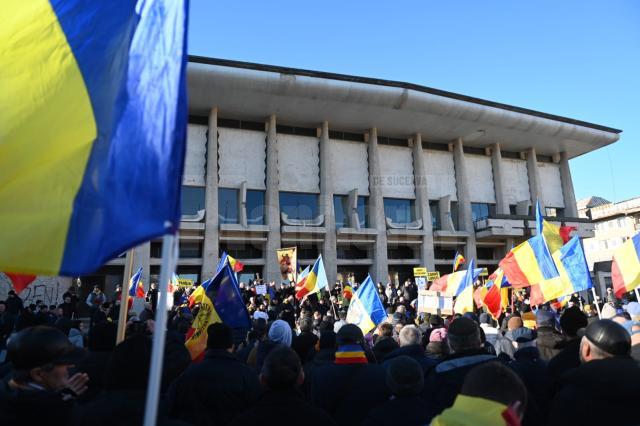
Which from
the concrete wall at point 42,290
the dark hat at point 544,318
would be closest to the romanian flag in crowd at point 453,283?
the dark hat at point 544,318

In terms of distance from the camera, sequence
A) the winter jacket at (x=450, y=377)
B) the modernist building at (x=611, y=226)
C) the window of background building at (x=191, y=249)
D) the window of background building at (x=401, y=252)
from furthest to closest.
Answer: the modernist building at (x=611, y=226) < the window of background building at (x=401, y=252) < the window of background building at (x=191, y=249) < the winter jacket at (x=450, y=377)

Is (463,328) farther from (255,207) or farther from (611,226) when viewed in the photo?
(611,226)

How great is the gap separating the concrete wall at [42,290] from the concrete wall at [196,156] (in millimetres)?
7691

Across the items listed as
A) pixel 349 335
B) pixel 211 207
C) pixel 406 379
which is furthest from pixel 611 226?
pixel 406 379

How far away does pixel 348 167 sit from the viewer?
26828mm

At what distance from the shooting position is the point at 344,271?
86.1ft

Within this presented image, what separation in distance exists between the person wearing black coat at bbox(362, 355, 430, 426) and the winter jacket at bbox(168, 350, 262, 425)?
3.19ft

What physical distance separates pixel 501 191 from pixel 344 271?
40.6 ft

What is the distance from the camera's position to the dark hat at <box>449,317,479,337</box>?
288 centimetres

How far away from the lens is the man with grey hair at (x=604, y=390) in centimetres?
214

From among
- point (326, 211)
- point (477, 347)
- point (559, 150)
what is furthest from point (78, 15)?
point (559, 150)

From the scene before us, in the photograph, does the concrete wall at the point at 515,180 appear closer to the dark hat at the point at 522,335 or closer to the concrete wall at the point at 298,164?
the concrete wall at the point at 298,164

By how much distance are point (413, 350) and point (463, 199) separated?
26.3 meters

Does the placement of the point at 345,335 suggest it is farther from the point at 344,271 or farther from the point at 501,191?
the point at 501,191
